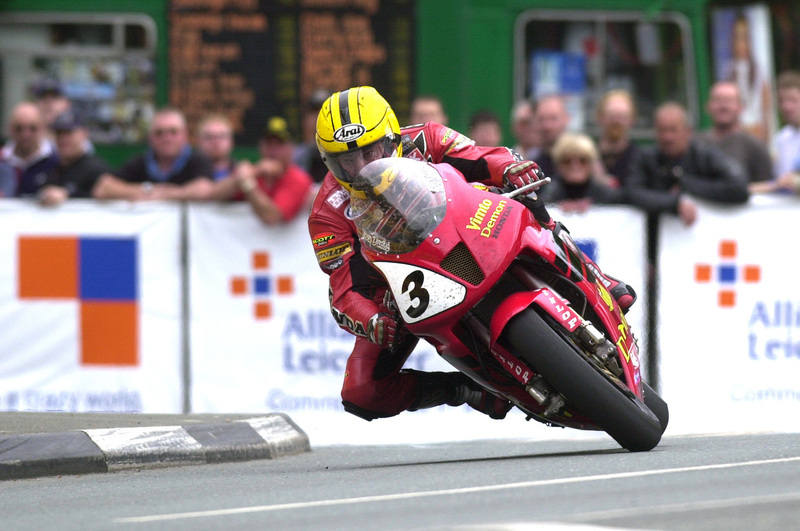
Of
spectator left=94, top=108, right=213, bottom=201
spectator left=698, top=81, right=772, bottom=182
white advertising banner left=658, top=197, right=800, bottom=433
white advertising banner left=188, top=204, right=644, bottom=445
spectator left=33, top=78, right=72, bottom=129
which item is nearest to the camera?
white advertising banner left=658, top=197, right=800, bottom=433

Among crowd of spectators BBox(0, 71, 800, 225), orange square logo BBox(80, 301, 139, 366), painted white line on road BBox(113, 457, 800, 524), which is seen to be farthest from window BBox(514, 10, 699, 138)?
painted white line on road BBox(113, 457, 800, 524)

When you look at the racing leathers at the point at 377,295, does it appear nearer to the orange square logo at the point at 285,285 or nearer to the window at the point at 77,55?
the orange square logo at the point at 285,285

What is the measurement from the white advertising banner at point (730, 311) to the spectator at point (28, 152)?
15.6 ft

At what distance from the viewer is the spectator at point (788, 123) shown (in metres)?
12.4

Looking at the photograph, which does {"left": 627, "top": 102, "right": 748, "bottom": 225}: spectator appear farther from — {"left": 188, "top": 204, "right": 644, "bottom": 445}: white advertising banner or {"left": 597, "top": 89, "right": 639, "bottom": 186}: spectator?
{"left": 597, "top": 89, "right": 639, "bottom": 186}: spectator

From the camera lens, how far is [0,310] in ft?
37.9

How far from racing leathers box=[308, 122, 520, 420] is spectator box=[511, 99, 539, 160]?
4.53 meters

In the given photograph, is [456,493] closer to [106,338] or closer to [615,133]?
[106,338]

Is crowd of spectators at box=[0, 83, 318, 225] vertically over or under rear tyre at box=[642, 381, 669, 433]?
over

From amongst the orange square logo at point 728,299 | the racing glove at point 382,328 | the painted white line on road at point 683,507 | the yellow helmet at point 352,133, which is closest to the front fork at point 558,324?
the racing glove at point 382,328

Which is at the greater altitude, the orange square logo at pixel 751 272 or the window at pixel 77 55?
the window at pixel 77 55

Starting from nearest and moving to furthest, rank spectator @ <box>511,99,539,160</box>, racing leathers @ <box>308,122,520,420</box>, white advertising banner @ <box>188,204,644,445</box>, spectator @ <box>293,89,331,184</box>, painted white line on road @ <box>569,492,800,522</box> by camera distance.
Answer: painted white line on road @ <box>569,492,800,522</box>
racing leathers @ <box>308,122,520,420</box>
white advertising banner @ <box>188,204,644,445</box>
spectator @ <box>293,89,331,184</box>
spectator @ <box>511,99,539,160</box>

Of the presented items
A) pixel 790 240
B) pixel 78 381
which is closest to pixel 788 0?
pixel 790 240

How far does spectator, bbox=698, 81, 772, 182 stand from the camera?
12195 mm
